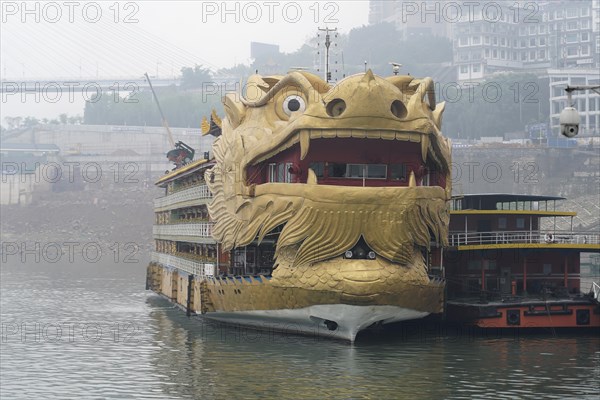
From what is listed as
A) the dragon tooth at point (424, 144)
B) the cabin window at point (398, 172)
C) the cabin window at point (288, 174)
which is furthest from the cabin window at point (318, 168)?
the dragon tooth at point (424, 144)

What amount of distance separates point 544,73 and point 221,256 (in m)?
146

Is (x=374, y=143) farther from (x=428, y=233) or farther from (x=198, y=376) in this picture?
(x=198, y=376)

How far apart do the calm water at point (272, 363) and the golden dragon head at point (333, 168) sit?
431 centimetres

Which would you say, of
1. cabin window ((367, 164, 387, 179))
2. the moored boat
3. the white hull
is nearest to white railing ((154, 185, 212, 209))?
the white hull

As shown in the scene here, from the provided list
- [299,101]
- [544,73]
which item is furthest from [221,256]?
[544,73]

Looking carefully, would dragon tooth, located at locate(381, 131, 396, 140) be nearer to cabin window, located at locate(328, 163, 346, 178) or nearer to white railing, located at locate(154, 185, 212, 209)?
cabin window, located at locate(328, 163, 346, 178)

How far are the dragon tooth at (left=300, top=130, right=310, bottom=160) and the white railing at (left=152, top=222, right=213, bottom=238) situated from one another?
411 inches

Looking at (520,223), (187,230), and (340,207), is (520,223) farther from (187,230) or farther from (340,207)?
(187,230)

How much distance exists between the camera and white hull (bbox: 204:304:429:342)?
145 feet

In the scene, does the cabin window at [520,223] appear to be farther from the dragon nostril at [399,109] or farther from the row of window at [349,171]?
the dragon nostril at [399,109]

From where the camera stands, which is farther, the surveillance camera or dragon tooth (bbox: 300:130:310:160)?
dragon tooth (bbox: 300:130:310:160)

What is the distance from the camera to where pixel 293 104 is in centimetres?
4678

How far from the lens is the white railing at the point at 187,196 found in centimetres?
5613

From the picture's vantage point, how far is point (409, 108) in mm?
44281
